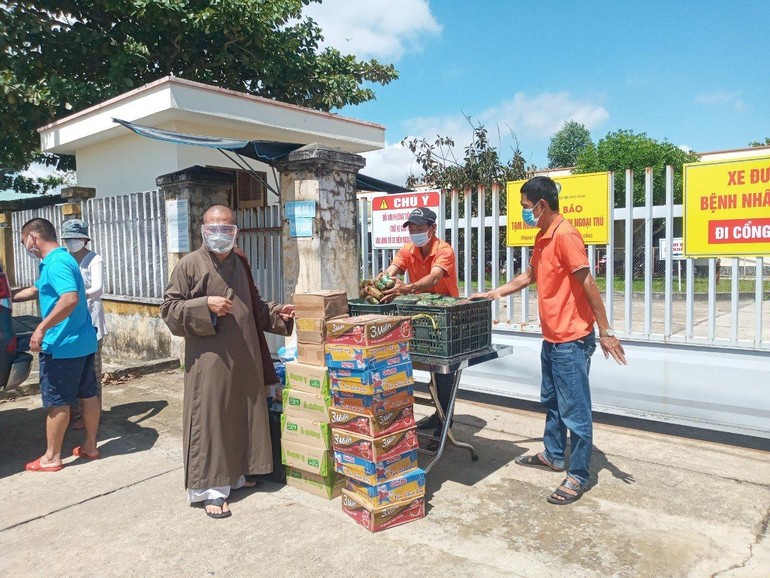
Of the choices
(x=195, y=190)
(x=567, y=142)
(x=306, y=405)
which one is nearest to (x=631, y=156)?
(x=195, y=190)

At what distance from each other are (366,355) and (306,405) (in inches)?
28.1

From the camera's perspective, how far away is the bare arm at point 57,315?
414 centimetres

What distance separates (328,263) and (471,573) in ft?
11.3

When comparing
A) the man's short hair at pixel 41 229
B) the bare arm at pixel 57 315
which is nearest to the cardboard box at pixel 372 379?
the bare arm at pixel 57 315

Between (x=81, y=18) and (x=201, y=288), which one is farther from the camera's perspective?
(x=81, y=18)

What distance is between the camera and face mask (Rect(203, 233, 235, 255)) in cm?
372

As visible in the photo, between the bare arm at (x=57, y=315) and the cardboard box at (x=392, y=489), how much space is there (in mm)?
2359

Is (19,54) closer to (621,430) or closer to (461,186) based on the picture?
(461,186)

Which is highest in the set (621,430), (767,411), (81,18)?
(81,18)

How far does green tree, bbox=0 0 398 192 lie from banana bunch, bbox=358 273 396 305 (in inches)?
342

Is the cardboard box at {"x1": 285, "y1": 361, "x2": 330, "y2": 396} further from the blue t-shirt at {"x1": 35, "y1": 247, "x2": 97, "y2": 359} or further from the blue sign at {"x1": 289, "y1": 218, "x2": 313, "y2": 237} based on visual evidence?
the blue sign at {"x1": 289, "y1": 218, "x2": 313, "y2": 237}

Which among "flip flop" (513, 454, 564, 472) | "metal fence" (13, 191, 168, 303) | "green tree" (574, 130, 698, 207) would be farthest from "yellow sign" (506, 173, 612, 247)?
"green tree" (574, 130, 698, 207)

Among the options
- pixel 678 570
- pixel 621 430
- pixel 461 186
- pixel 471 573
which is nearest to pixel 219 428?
pixel 471 573

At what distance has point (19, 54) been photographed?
11.3 m
